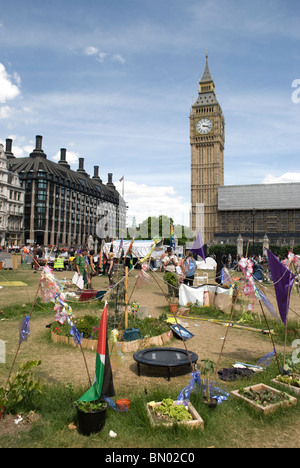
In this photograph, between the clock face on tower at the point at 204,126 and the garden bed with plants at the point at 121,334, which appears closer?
the garden bed with plants at the point at 121,334

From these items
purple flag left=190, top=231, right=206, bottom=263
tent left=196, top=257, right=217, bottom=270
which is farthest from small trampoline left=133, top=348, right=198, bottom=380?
tent left=196, top=257, right=217, bottom=270

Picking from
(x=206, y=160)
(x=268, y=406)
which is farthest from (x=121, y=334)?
(x=206, y=160)

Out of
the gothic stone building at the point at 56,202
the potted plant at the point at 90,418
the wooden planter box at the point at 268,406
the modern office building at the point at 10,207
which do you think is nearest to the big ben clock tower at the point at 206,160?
the gothic stone building at the point at 56,202

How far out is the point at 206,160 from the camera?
9894 centimetres

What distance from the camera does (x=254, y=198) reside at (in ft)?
324

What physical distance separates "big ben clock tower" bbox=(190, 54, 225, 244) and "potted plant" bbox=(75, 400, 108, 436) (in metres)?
92.4

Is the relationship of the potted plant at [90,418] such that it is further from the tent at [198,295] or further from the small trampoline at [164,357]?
the tent at [198,295]

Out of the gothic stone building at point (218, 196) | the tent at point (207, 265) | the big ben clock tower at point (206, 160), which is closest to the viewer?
the tent at point (207, 265)

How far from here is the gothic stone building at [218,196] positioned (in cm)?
9444

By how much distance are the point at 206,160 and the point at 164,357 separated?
9630 cm

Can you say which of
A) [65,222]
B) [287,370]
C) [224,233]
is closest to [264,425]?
[287,370]

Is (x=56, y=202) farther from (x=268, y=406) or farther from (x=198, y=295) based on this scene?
(x=268, y=406)

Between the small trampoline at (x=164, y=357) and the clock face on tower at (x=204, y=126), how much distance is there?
317ft

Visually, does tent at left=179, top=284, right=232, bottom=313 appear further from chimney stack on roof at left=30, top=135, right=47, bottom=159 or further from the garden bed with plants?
chimney stack on roof at left=30, top=135, right=47, bottom=159
